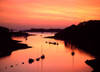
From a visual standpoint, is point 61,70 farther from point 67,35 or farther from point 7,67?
point 67,35

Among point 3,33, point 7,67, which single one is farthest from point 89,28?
point 7,67

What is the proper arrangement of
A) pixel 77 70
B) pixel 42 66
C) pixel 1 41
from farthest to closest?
1. pixel 1 41
2. pixel 42 66
3. pixel 77 70

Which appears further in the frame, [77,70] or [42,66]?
[42,66]

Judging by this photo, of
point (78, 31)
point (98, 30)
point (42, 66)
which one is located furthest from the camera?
point (78, 31)

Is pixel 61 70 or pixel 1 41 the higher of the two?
pixel 1 41

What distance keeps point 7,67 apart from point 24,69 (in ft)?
18.9

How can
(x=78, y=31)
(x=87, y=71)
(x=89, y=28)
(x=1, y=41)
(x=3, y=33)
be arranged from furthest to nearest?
(x=78, y=31) → (x=89, y=28) → (x=3, y=33) → (x=1, y=41) → (x=87, y=71)

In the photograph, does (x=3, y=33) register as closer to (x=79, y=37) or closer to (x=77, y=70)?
(x=77, y=70)

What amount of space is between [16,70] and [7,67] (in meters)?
4.27

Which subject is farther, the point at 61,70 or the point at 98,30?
the point at 98,30

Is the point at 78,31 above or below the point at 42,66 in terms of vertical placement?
above

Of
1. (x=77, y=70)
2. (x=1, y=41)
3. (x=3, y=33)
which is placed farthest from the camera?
(x=3, y=33)

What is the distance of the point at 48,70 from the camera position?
41219 mm

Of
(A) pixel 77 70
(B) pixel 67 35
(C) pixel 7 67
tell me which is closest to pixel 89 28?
(B) pixel 67 35
